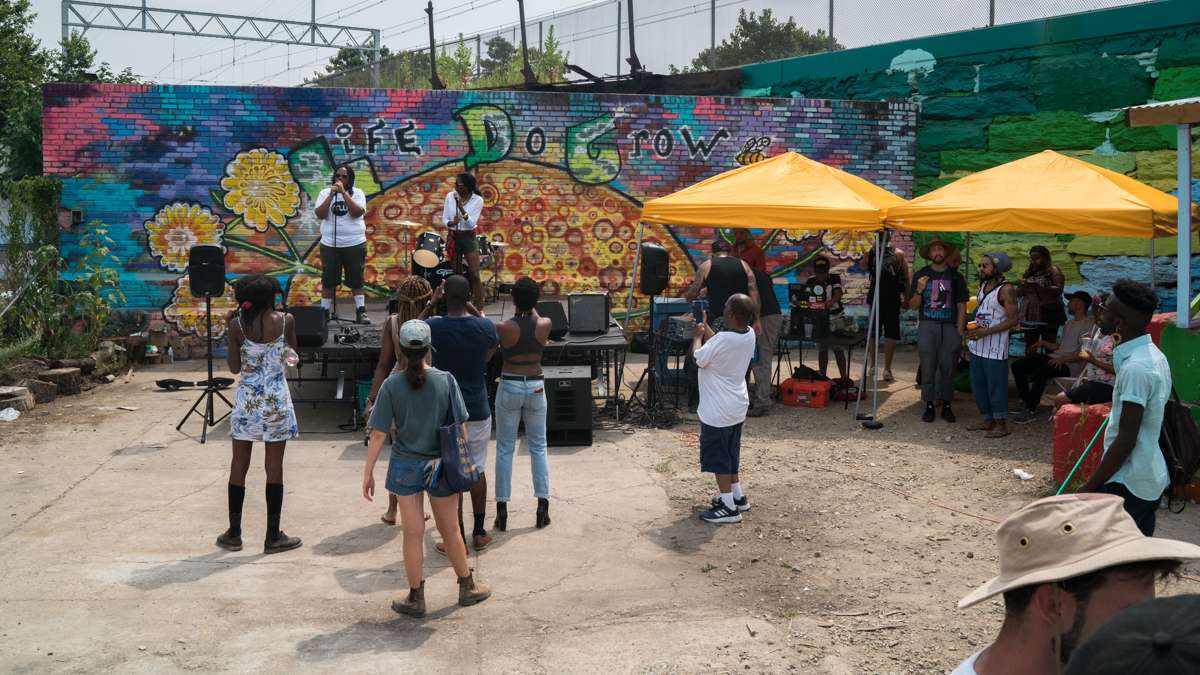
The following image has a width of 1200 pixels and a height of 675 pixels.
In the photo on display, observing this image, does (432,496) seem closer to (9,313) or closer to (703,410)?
(703,410)

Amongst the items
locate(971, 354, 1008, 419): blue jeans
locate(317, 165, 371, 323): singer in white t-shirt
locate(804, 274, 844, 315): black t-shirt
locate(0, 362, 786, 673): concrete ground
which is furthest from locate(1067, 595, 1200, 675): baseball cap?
locate(317, 165, 371, 323): singer in white t-shirt

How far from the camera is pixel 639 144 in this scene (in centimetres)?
1709

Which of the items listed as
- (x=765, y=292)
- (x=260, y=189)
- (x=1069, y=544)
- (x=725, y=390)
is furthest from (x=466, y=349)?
(x=260, y=189)

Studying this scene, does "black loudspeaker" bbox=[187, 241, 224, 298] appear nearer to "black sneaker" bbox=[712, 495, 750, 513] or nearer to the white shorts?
the white shorts

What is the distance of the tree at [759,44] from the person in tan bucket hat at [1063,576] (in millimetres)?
17610

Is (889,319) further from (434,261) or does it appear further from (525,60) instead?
(525,60)

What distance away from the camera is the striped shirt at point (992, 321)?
11.0 meters

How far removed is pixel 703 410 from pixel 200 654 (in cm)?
371

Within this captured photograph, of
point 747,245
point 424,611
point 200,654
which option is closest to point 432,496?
point 424,611

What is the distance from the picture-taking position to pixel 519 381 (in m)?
7.74

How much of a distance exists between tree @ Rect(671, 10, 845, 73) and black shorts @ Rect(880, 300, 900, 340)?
23.2 ft

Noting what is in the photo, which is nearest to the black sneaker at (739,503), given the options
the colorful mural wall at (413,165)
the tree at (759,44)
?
the colorful mural wall at (413,165)

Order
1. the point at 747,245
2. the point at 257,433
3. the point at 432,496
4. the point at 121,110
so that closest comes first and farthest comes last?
the point at 432,496 → the point at 257,433 → the point at 747,245 → the point at 121,110

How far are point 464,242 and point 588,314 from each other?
2016 mm
